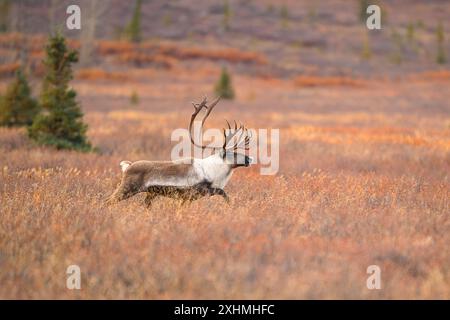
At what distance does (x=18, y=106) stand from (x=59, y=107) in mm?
4547

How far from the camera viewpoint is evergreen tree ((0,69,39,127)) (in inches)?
678

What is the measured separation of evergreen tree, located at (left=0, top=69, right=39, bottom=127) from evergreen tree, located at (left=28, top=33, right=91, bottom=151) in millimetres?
3416

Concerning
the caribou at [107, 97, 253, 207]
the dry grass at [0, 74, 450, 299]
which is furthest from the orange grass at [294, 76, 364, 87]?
the caribou at [107, 97, 253, 207]

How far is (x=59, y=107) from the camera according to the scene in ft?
45.9

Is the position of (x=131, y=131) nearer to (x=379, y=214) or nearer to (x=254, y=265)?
(x=379, y=214)

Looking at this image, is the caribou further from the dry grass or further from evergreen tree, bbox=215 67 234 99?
evergreen tree, bbox=215 67 234 99

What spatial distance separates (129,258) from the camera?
525 centimetres

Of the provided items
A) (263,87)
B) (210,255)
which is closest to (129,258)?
(210,255)

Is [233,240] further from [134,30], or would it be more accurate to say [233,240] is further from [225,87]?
[134,30]

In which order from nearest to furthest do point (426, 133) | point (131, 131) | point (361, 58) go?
point (131, 131) → point (426, 133) → point (361, 58)

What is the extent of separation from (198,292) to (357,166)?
9.53 meters

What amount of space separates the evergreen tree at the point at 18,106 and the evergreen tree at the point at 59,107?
342cm

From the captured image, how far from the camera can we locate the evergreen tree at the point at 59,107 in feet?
45.6

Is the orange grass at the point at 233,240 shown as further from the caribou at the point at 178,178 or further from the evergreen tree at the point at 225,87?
the evergreen tree at the point at 225,87
